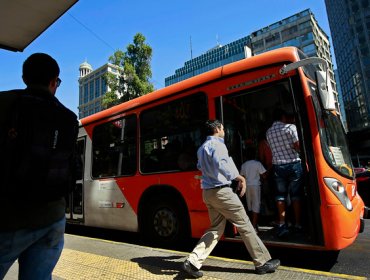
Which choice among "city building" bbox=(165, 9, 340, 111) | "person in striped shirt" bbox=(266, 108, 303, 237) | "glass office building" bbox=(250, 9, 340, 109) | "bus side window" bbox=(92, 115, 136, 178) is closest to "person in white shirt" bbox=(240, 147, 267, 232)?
"person in striped shirt" bbox=(266, 108, 303, 237)

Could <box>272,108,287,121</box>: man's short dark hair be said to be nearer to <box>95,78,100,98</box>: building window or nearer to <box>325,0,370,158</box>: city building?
<box>325,0,370,158</box>: city building

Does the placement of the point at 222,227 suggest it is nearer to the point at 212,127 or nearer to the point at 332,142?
the point at 212,127

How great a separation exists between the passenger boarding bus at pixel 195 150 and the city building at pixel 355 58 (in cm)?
6229

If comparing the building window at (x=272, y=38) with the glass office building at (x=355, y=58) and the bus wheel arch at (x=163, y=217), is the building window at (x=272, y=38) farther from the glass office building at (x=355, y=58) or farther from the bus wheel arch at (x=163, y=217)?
the bus wheel arch at (x=163, y=217)

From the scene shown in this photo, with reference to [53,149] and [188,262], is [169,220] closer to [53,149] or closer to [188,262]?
[188,262]

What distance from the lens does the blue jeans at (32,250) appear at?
59.9 inches

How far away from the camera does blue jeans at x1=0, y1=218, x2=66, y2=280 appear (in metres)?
1.52

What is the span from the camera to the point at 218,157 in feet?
12.1

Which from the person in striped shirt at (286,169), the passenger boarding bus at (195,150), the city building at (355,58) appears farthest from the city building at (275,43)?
the person in striped shirt at (286,169)

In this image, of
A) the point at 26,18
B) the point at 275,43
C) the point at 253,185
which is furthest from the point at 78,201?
the point at 275,43

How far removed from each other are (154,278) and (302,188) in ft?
7.81

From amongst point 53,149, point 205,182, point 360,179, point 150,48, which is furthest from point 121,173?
point 150,48

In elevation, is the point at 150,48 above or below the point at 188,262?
above

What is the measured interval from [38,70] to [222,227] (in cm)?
283
